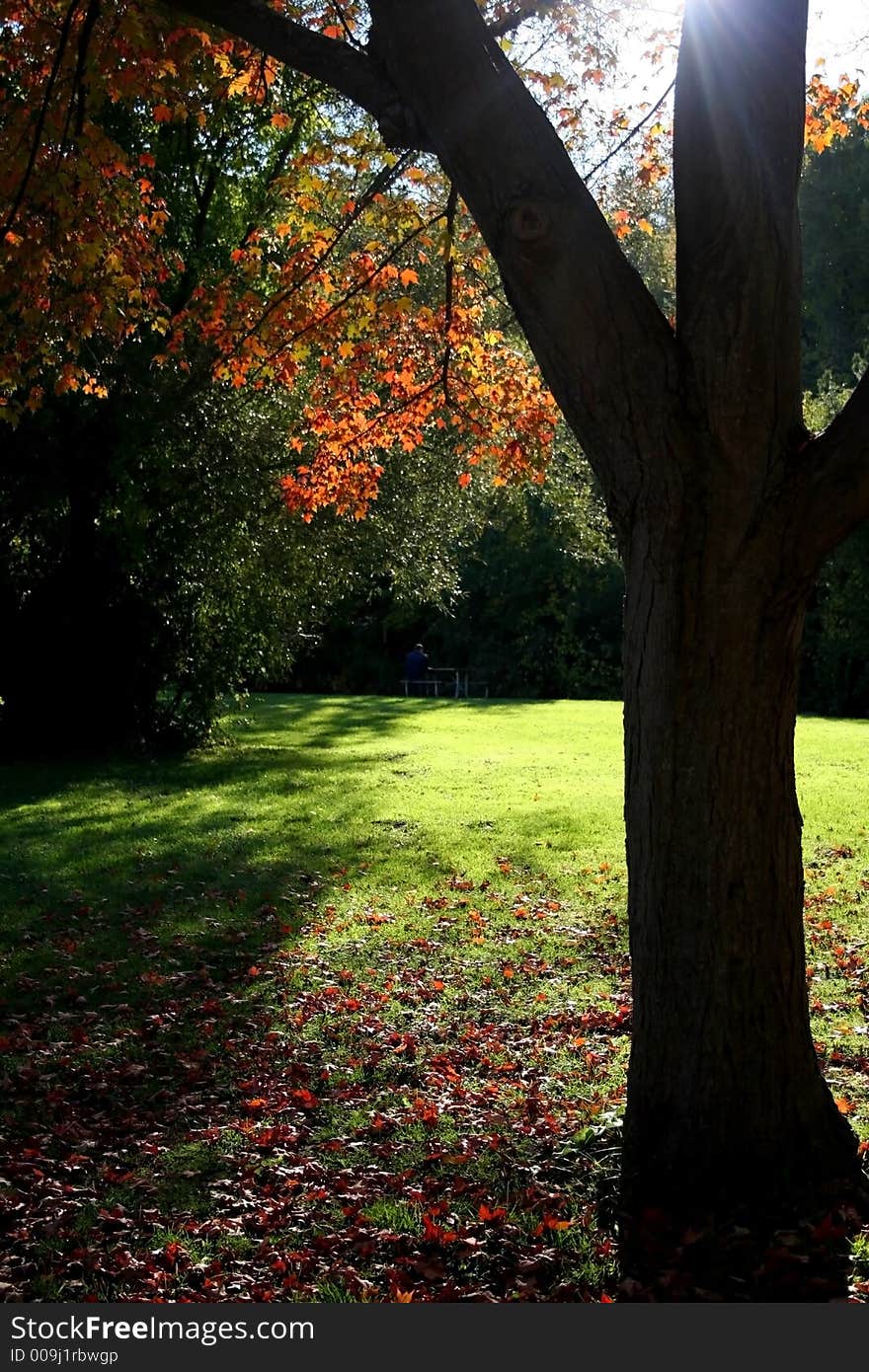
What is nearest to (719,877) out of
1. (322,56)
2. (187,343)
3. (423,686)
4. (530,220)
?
(530,220)

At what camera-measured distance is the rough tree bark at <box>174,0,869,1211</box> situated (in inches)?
165

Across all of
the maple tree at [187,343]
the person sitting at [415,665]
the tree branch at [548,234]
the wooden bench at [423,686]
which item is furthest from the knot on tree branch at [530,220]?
the wooden bench at [423,686]

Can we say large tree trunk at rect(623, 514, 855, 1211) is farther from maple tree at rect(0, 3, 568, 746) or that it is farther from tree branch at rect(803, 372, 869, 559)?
maple tree at rect(0, 3, 568, 746)

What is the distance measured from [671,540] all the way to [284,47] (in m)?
2.38

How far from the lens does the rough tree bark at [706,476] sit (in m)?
4.18

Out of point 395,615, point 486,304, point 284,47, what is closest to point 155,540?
point 486,304

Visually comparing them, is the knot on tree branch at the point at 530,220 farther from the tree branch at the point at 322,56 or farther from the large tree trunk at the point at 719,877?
the large tree trunk at the point at 719,877

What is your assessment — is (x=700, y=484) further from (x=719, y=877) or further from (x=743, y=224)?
(x=719, y=877)

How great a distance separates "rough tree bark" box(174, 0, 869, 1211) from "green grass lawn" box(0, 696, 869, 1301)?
2.78 ft

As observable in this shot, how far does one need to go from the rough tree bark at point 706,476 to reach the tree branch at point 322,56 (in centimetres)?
1

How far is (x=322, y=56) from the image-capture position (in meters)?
4.55

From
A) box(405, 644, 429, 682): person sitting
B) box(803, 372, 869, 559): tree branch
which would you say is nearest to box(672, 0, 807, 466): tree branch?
box(803, 372, 869, 559): tree branch

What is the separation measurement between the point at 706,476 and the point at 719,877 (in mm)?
1426

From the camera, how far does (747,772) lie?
171 inches
